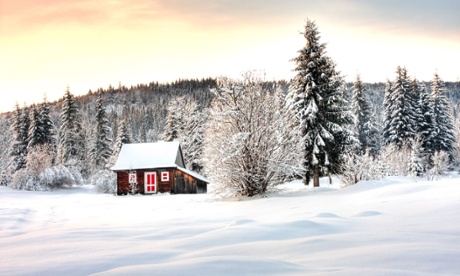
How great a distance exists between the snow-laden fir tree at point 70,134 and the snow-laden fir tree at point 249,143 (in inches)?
1384

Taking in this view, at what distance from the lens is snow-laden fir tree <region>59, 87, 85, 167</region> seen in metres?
50.2

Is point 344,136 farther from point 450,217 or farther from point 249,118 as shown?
point 450,217

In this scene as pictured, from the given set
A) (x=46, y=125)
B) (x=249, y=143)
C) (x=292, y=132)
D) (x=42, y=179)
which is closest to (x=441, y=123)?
(x=292, y=132)

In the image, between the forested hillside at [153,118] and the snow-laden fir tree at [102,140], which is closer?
the forested hillside at [153,118]

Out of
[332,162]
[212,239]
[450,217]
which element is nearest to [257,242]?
[212,239]

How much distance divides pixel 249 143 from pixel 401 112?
109ft

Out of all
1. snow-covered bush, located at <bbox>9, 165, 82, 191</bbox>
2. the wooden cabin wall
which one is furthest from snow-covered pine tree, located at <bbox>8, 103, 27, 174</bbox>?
the wooden cabin wall

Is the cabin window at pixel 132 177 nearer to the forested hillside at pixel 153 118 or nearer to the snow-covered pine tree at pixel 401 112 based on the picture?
the forested hillside at pixel 153 118

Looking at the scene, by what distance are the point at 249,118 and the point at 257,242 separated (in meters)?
14.5

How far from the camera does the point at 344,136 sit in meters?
26.4

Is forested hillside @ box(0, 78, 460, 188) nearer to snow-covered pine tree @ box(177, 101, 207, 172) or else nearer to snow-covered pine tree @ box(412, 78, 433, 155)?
snow-covered pine tree @ box(177, 101, 207, 172)

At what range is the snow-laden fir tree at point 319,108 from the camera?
25.9 meters

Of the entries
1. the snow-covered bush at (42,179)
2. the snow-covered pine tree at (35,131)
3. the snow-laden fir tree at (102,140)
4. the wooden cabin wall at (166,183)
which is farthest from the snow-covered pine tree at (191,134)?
the snow-covered pine tree at (35,131)

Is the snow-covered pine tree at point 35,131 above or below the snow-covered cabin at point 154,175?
above
